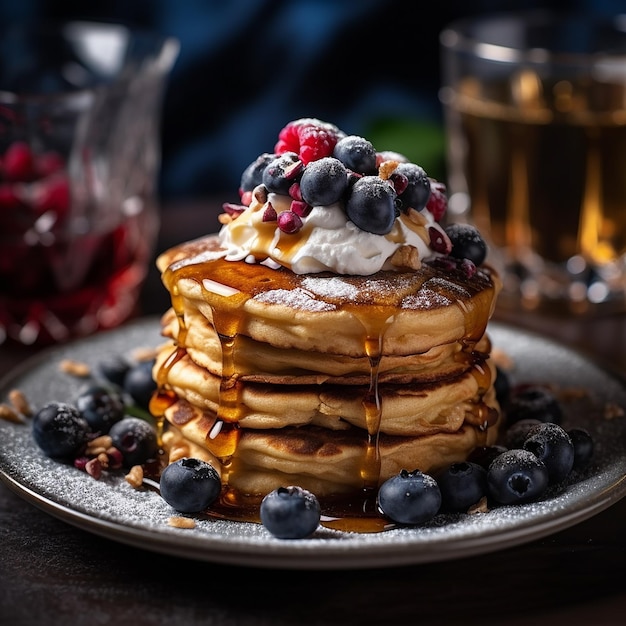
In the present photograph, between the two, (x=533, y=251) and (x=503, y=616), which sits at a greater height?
(x=503, y=616)

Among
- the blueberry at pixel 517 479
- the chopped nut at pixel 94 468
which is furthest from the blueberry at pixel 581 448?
the chopped nut at pixel 94 468

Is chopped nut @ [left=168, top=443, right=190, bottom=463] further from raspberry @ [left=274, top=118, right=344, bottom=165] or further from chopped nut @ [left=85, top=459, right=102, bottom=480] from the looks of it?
raspberry @ [left=274, top=118, right=344, bottom=165]

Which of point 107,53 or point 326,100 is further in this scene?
point 326,100

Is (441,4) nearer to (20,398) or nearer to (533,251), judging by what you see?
(533,251)

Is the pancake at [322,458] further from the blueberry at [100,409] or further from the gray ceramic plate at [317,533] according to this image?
the blueberry at [100,409]

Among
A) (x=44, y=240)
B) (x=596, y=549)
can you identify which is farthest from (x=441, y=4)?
(x=596, y=549)

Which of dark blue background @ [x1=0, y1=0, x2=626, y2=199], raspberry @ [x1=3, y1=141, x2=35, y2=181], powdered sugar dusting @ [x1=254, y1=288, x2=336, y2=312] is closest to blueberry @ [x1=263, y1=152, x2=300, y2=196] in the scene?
powdered sugar dusting @ [x1=254, y1=288, x2=336, y2=312]

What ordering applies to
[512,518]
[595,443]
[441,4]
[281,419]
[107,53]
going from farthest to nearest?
[441,4], [107,53], [595,443], [281,419], [512,518]

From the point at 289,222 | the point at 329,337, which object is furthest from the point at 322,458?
the point at 289,222
